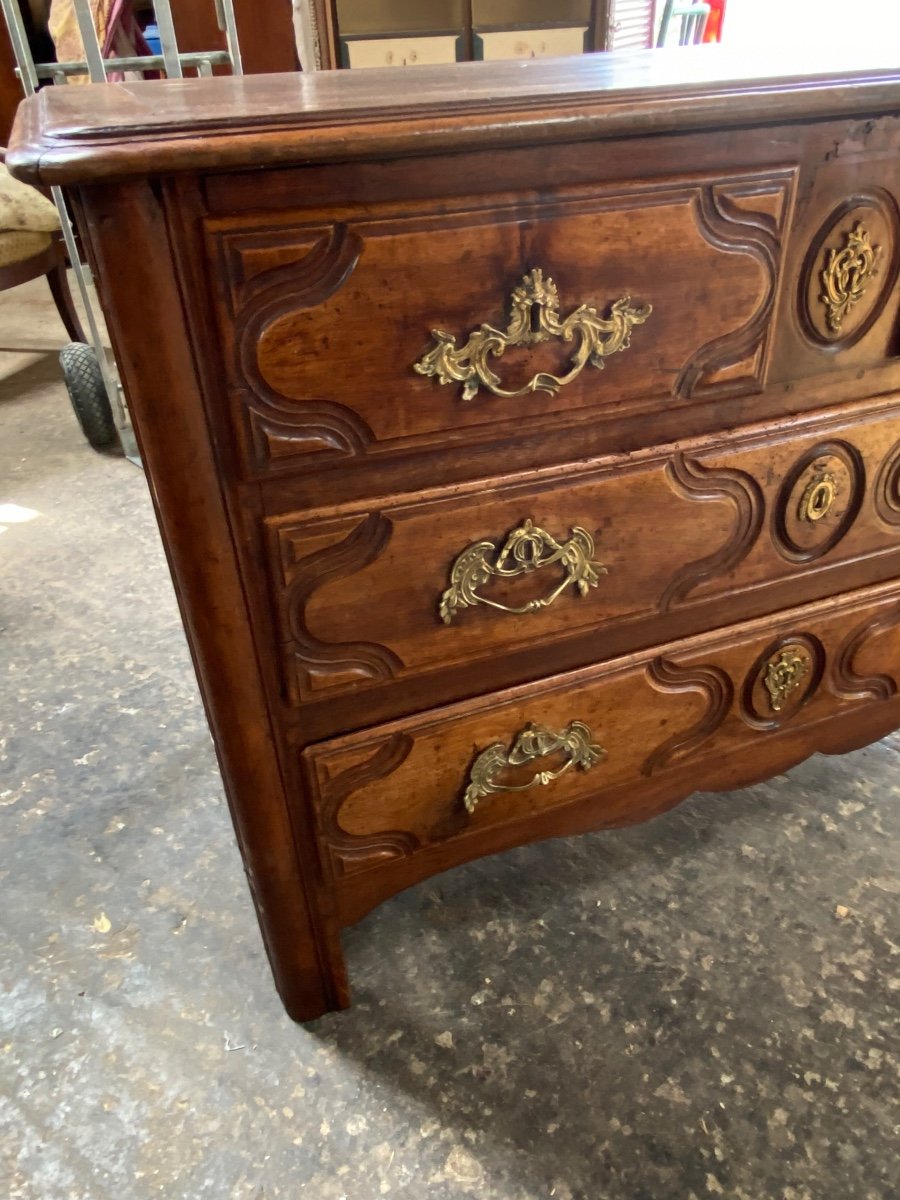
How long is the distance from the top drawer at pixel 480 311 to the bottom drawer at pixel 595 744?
0.94 ft

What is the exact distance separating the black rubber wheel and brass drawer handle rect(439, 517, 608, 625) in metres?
1.69

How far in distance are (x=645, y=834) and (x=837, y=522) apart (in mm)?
513

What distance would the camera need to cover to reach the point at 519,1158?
854 mm

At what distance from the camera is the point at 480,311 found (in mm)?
633

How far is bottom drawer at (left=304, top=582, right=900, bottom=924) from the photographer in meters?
0.83

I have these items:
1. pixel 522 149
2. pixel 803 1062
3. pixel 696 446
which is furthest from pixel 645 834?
pixel 522 149

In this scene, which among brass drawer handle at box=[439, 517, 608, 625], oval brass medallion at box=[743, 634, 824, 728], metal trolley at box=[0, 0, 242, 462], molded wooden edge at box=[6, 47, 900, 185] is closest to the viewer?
molded wooden edge at box=[6, 47, 900, 185]

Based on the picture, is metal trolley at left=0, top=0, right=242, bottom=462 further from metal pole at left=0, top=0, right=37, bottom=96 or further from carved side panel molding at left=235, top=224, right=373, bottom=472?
carved side panel molding at left=235, top=224, right=373, bottom=472

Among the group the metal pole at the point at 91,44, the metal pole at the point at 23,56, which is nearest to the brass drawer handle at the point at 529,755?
the metal pole at the point at 91,44

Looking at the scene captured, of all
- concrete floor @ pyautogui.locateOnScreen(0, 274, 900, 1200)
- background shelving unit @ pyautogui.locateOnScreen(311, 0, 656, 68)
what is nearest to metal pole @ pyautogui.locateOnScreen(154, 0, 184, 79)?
concrete floor @ pyautogui.locateOnScreen(0, 274, 900, 1200)

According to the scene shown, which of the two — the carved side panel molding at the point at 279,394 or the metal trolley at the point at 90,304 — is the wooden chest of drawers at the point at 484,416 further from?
the metal trolley at the point at 90,304

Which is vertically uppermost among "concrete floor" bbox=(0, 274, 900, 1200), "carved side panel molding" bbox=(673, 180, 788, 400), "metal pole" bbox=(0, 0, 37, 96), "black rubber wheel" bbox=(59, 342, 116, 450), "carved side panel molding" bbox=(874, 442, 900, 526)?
"metal pole" bbox=(0, 0, 37, 96)

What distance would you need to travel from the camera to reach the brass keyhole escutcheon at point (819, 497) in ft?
2.79

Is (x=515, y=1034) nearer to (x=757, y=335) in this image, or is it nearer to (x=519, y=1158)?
(x=519, y=1158)
